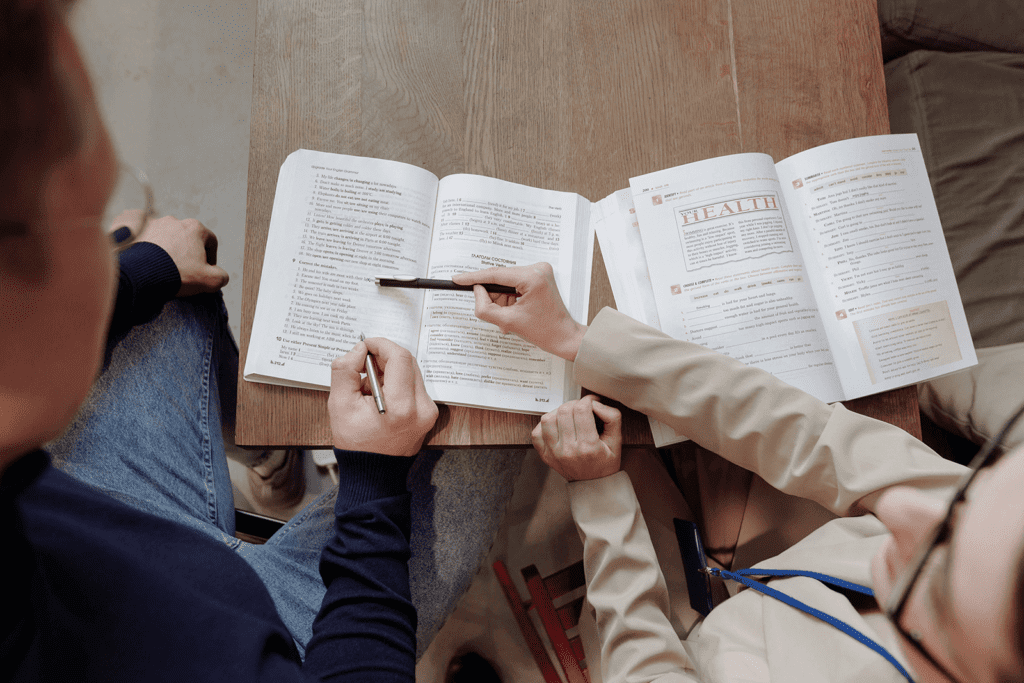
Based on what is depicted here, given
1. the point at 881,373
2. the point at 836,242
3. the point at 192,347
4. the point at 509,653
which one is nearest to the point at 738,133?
the point at 836,242

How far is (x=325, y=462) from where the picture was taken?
A: 1.24 metres

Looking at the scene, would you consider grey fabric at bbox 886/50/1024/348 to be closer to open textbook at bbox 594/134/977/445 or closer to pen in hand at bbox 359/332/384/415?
open textbook at bbox 594/134/977/445

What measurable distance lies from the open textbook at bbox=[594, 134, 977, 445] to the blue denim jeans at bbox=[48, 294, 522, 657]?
0.34m

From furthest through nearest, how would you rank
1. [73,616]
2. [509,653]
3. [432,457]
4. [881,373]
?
[509,653], [432,457], [881,373], [73,616]

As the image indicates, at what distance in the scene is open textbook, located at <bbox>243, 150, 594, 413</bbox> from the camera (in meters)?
0.73

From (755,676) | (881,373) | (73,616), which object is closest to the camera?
(73,616)

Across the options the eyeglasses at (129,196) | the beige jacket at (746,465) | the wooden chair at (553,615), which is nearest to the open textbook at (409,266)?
the beige jacket at (746,465)

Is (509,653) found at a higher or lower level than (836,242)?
lower

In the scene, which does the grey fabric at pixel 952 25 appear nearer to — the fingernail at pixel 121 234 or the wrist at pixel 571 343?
the wrist at pixel 571 343

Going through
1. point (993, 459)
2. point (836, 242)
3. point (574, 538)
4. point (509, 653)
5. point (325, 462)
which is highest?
point (836, 242)

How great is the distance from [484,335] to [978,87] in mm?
1147

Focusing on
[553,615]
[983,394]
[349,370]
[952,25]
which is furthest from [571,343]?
[952,25]

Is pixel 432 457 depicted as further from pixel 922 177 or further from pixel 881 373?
pixel 922 177

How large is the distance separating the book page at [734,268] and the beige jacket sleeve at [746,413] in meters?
0.05
